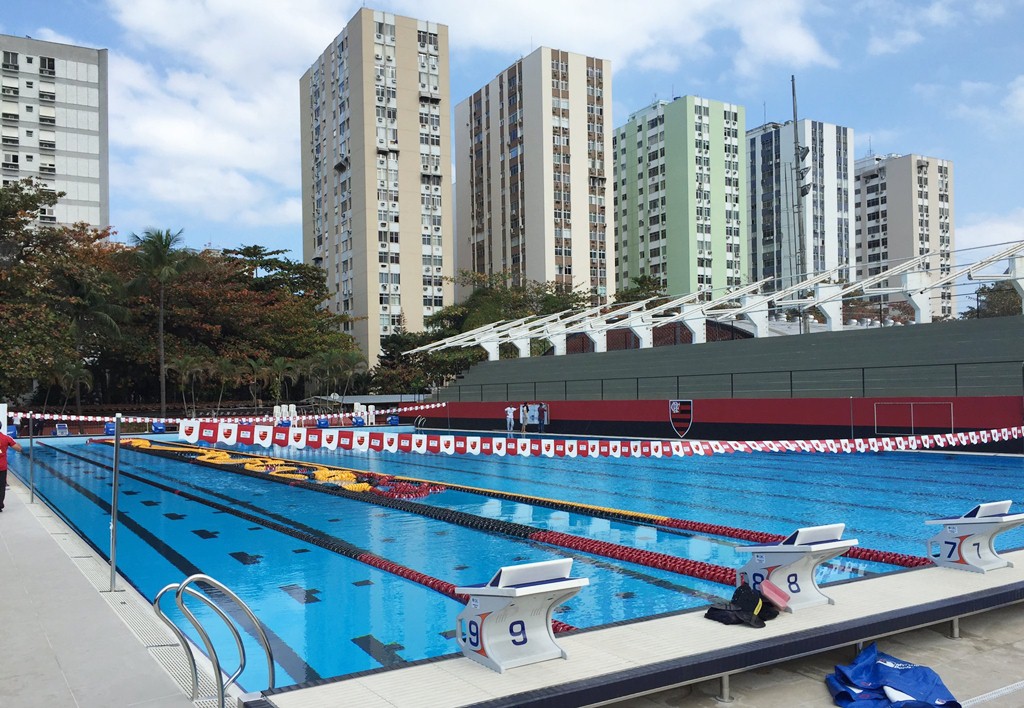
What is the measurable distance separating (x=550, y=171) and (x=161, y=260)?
39.9 m

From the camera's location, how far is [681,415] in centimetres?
2370

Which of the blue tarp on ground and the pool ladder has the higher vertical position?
the pool ladder

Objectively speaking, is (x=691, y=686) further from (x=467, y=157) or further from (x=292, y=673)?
(x=467, y=157)

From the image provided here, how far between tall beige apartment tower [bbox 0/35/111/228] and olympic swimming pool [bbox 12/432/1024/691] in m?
45.1

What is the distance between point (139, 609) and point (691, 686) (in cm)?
414

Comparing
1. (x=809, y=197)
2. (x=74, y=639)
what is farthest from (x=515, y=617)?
(x=809, y=197)

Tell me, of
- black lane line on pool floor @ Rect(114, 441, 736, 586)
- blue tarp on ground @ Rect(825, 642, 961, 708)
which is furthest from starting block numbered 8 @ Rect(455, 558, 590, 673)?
black lane line on pool floor @ Rect(114, 441, 736, 586)

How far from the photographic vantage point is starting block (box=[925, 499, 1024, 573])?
224 inches

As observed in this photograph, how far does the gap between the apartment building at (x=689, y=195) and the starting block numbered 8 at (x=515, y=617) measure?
77.2 metres

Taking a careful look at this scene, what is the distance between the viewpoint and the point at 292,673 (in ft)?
17.4

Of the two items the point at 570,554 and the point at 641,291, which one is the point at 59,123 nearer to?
the point at 641,291

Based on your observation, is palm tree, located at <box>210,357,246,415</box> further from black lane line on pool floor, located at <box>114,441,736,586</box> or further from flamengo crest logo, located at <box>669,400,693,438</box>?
flamengo crest logo, located at <box>669,400,693,438</box>

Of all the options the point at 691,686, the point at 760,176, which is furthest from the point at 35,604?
the point at 760,176

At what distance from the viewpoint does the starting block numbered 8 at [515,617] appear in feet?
13.2
